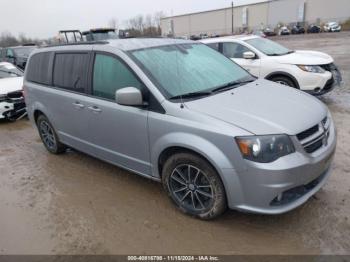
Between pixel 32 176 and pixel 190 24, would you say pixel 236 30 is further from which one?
pixel 32 176

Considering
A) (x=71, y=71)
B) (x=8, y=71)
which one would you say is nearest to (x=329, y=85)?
(x=71, y=71)

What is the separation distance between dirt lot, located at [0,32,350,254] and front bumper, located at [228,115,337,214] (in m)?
0.37

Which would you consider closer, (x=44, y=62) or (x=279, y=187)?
(x=279, y=187)

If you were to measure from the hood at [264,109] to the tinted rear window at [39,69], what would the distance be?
114 inches

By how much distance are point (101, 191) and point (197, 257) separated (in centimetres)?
177

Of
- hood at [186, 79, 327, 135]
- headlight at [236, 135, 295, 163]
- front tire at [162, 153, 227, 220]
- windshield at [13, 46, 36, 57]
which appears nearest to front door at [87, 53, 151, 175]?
front tire at [162, 153, 227, 220]

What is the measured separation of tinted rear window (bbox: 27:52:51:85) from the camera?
5.21 metres

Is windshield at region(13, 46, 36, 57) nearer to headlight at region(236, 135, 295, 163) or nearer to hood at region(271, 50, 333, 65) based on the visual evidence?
hood at region(271, 50, 333, 65)

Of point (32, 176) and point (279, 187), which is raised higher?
point (279, 187)

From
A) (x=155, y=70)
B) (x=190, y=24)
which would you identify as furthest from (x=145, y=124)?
(x=190, y=24)

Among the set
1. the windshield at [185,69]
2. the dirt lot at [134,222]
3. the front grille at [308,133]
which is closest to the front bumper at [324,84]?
the dirt lot at [134,222]

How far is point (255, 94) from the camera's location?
12.1 feet

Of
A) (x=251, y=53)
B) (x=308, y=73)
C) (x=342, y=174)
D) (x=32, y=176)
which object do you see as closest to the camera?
(x=342, y=174)

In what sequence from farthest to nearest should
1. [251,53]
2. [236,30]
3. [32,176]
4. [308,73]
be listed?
[236,30], [251,53], [308,73], [32,176]
